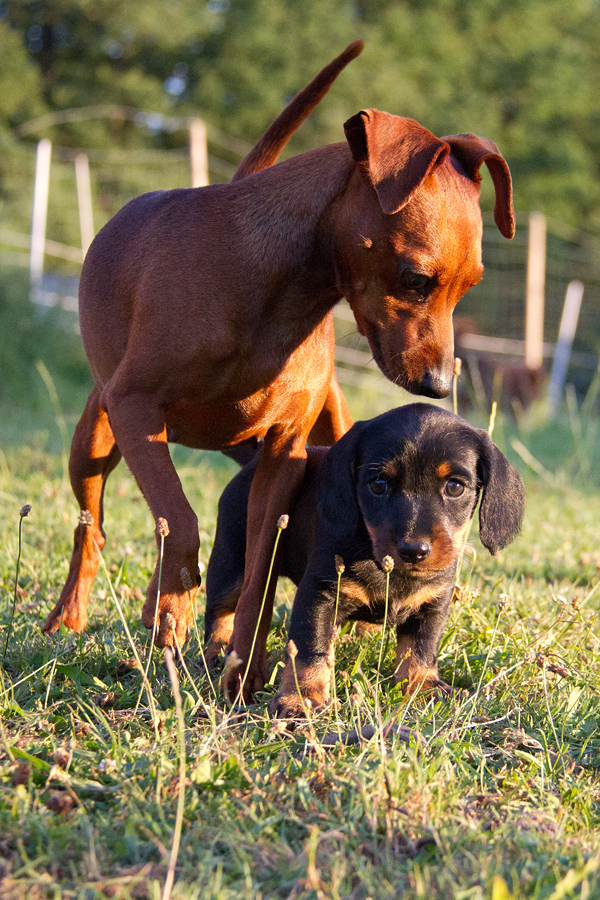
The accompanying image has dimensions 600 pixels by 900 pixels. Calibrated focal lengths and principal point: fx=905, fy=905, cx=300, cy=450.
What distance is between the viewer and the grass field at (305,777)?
1.73m

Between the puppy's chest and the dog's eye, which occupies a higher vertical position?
the dog's eye

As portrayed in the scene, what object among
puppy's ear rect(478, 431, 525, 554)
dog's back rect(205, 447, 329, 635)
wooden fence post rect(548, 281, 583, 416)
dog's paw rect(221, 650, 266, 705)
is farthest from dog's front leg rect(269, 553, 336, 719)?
wooden fence post rect(548, 281, 583, 416)

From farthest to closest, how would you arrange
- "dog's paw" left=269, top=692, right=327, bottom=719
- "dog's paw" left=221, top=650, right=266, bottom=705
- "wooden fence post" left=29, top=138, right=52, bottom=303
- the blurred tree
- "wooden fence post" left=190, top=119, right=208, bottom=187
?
the blurred tree → "wooden fence post" left=29, top=138, right=52, bottom=303 → "wooden fence post" left=190, top=119, right=208, bottom=187 → "dog's paw" left=221, top=650, right=266, bottom=705 → "dog's paw" left=269, top=692, right=327, bottom=719

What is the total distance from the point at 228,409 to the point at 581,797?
1.48 metres

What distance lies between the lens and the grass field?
1.73 meters

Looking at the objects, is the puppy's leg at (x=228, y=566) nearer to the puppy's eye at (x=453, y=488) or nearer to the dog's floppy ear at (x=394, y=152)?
the puppy's eye at (x=453, y=488)

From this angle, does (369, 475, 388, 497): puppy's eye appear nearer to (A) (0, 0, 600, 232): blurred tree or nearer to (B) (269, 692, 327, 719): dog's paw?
(B) (269, 692, 327, 719): dog's paw

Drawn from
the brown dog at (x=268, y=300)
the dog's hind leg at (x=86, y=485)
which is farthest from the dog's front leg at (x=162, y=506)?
the dog's hind leg at (x=86, y=485)

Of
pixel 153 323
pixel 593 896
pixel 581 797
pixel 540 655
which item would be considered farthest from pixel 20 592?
pixel 593 896

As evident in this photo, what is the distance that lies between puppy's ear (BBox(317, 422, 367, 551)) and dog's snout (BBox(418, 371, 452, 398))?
34 centimetres

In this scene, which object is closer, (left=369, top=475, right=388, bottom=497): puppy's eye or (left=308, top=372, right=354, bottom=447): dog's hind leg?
(left=369, top=475, right=388, bottom=497): puppy's eye

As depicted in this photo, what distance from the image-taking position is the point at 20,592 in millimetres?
3473

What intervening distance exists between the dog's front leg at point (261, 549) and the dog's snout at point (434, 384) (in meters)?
0.58

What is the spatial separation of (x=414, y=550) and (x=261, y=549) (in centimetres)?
62
